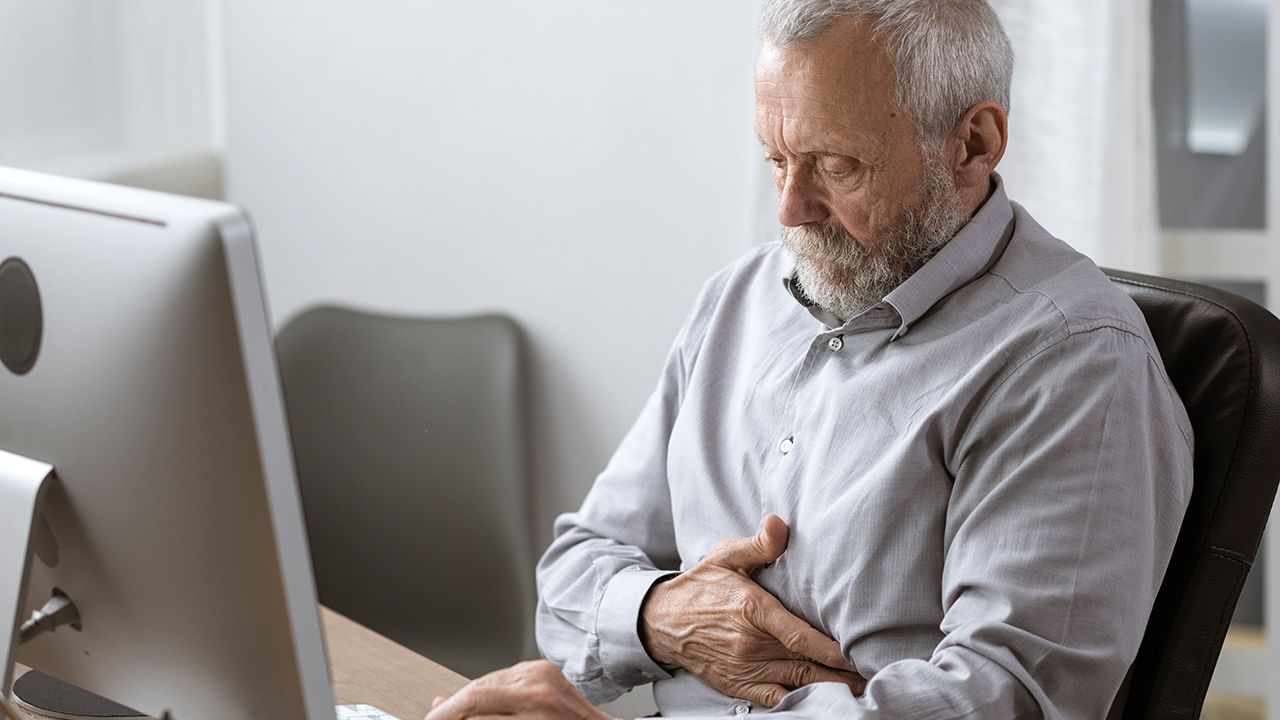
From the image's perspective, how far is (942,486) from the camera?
1086 millimetres

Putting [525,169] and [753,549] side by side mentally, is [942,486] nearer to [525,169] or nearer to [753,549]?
[753,549]

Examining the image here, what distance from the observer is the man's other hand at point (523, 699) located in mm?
988

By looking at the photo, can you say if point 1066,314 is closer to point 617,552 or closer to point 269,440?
point 617,552

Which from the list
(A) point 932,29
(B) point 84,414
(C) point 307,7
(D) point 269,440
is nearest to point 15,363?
(B) point 84,414

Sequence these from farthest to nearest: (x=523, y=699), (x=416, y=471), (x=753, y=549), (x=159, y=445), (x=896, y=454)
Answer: (x=416, y=471)
(x=753, y=549)
(x=896, y=454)
(x=523, y=699)
(x=159, y=445)

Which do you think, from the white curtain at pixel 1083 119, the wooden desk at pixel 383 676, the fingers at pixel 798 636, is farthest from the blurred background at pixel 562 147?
the fingers at pixel 798 636

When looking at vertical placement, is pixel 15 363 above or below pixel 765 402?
above

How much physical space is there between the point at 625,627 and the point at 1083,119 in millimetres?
1217

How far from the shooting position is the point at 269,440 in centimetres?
64

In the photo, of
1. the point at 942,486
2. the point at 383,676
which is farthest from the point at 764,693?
the point at 383,676

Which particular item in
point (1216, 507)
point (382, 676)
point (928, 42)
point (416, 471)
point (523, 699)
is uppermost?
point (928, 42)

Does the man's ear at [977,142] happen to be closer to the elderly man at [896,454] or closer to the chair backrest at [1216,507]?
the elderly man at [896,454]

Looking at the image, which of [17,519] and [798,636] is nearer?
[17,519]

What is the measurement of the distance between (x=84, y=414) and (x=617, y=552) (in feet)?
2.52
